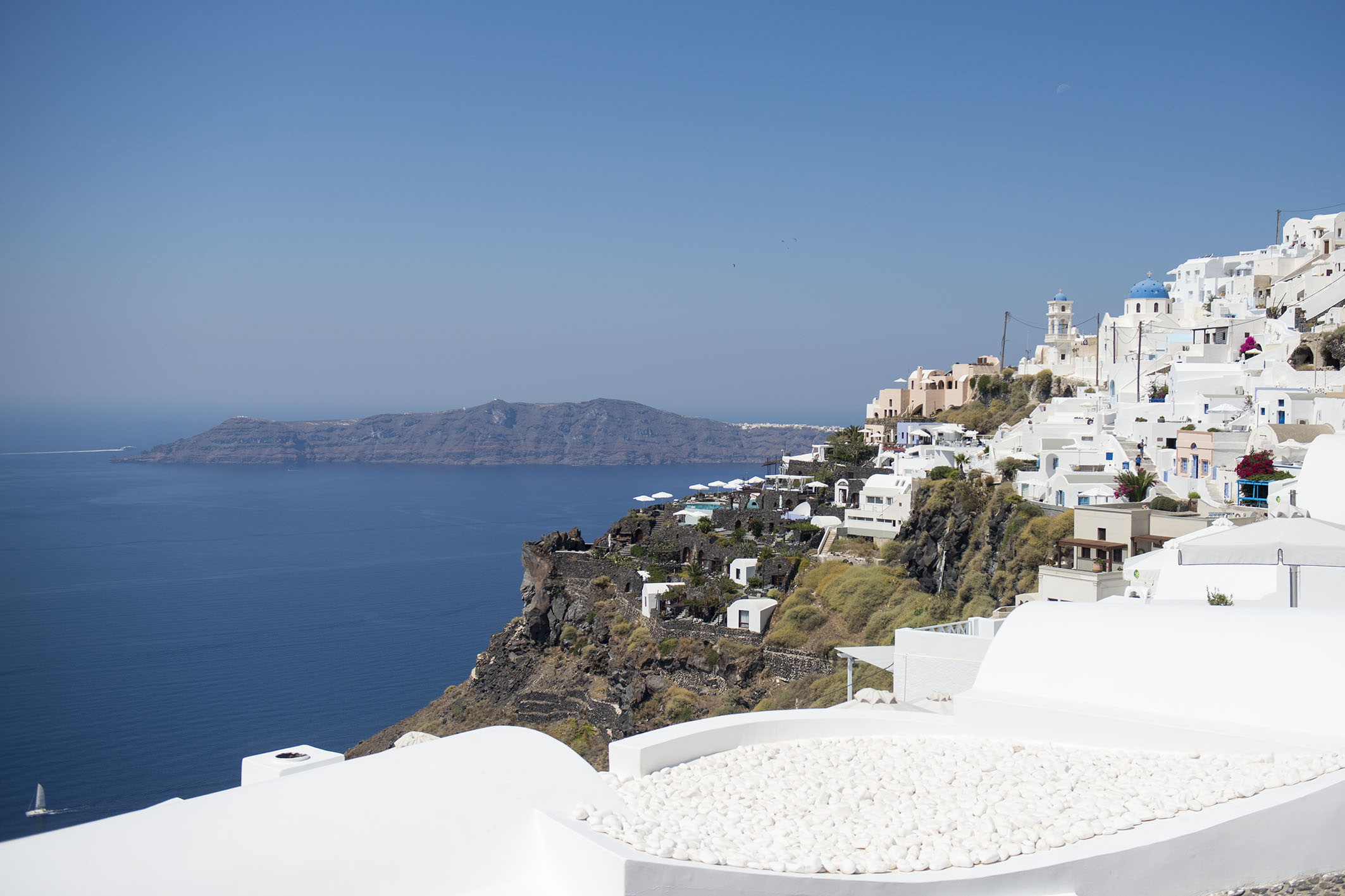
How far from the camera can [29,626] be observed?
48156mm

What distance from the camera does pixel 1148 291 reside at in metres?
44.7

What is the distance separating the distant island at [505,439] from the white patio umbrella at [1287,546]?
432 ft

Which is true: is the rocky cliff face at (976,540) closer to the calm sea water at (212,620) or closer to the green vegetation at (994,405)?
the green vegetation at (994,405)

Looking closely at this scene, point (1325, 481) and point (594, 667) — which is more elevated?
point (1325, 481)

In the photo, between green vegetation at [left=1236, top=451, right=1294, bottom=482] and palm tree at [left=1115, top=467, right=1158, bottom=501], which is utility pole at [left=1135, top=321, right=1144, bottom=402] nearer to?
palm tree at [left=1115, top=467, right=1158, bottom=501]

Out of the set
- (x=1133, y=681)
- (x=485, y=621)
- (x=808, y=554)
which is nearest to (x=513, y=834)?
(x=1133, y=681)

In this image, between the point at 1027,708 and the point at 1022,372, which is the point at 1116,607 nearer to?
the point at 1027,708

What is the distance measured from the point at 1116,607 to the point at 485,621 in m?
47.2

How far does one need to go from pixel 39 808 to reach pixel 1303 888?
29.4 meters

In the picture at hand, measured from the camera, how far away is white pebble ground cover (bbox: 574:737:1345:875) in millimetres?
5090

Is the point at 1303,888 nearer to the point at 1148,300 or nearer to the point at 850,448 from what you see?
the point at 850,448

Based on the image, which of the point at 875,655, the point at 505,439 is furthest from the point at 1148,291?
the point at 505,439

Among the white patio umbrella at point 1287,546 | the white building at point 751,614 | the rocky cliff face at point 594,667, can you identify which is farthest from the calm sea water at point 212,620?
the white patio umbrella at point 1287,546

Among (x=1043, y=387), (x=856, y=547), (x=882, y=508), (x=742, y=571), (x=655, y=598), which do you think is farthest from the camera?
(x=1043, y=387)
